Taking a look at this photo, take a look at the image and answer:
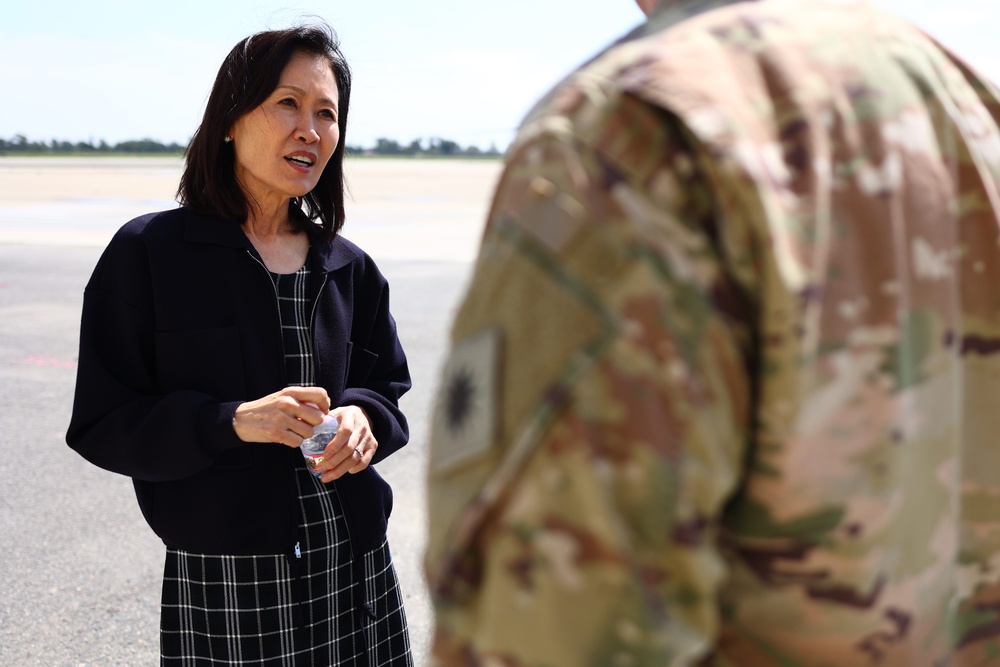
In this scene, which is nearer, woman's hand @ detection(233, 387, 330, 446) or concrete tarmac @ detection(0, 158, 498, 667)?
woman's hand @ detection(233, 387, 330, 446)

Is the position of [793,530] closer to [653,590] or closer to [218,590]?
[653,590]

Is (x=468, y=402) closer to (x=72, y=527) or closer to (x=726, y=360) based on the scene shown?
(x=726, y=360)

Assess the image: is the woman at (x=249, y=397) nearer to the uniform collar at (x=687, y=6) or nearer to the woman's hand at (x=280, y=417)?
the woman's hand at (x=280, y=417)

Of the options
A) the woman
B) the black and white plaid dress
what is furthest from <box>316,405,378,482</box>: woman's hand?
the black and white plaid dress

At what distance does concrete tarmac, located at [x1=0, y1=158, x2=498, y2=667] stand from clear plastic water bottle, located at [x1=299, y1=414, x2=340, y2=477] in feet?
5.82

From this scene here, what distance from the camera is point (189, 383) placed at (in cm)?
223

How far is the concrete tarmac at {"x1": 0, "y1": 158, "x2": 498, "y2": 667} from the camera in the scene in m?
3.80

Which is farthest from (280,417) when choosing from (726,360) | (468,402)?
(726,360)

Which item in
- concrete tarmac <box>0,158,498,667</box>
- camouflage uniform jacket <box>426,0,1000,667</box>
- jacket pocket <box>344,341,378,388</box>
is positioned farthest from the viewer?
concrete tarmac <box>0,158,498,667</box>

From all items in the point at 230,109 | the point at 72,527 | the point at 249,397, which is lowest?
the point at 72,527

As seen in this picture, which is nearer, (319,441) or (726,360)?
(726,360)

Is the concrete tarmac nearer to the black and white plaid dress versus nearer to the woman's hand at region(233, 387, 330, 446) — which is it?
the black and white plaid dress

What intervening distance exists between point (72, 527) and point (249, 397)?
10.2 feet

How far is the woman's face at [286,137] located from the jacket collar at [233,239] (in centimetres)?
15
